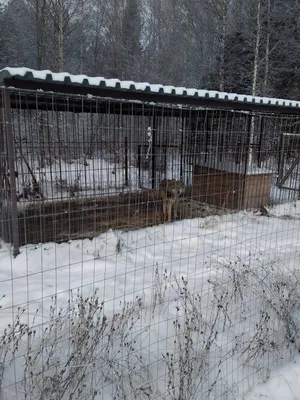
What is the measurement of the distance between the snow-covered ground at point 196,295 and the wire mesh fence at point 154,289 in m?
0.01

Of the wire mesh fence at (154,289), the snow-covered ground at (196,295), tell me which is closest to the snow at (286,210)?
the wire mesh fence at (154,289)

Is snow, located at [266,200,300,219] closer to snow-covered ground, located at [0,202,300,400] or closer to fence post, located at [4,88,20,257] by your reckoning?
snow-covered ground, located at [0,202,300,400]

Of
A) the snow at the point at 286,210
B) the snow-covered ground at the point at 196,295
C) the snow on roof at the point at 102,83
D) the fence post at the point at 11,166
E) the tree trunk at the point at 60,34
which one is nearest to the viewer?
the snow-covered ground at the point at 196,295

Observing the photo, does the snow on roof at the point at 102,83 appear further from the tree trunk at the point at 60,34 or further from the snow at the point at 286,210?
the tree trunk at the point at 60,34

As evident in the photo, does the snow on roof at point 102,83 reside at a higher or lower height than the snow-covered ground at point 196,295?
higher

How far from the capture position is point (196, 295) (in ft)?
11.2

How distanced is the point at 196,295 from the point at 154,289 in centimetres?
44

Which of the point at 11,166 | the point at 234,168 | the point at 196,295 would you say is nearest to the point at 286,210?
the point at 234,168

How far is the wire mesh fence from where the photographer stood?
2164 millimetres

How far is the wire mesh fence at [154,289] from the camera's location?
7.10 feet

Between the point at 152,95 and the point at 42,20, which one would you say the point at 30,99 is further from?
the point at 42,20

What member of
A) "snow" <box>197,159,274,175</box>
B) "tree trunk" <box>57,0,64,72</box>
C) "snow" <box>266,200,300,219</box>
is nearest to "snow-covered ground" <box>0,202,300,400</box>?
"snow" <box>266,200,300,219</box>

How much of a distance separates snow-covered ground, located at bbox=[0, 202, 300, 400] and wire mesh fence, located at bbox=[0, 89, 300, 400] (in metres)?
0.01

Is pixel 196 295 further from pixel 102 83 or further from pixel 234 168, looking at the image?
pixel 234 168
